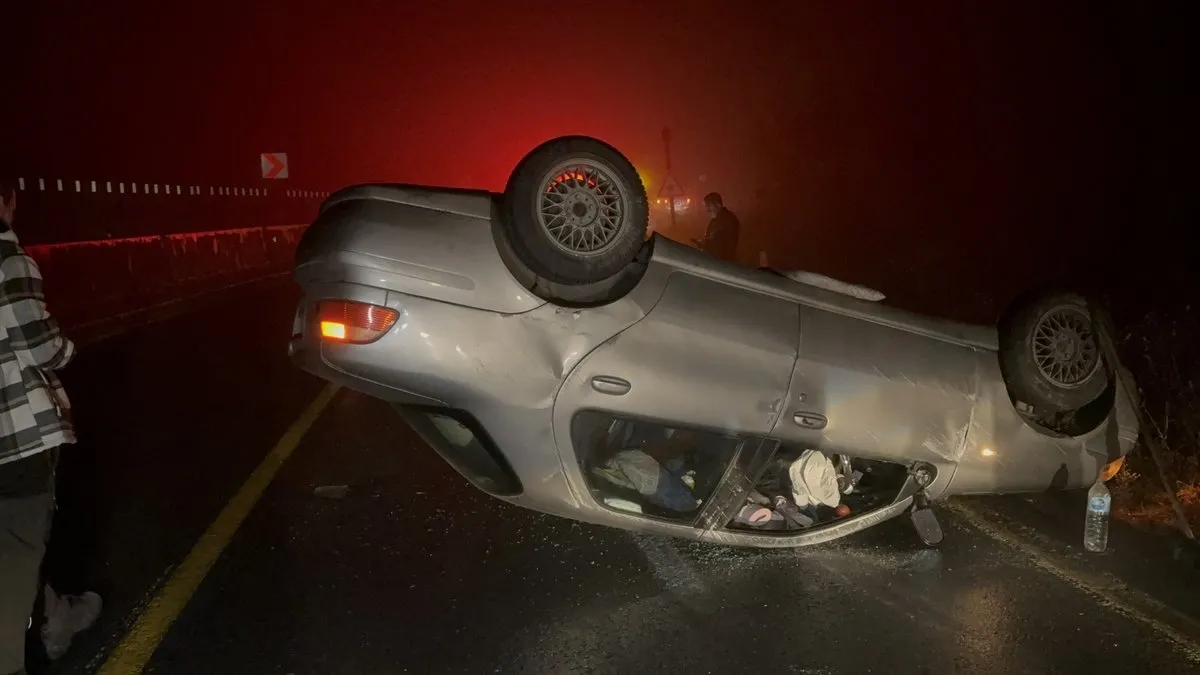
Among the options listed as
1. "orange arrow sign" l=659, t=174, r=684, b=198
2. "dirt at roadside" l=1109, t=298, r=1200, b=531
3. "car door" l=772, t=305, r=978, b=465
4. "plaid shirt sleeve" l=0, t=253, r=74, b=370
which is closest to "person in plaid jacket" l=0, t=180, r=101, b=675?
Result: "plaid shirt sleeve" l=0, t=253, r=74, b=370

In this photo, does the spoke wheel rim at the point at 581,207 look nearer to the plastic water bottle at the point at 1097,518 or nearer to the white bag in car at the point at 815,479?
the white bag in car at the point at 815,479

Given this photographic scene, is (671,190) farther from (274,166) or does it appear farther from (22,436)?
(22,436)

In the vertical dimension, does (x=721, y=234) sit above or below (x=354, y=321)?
below

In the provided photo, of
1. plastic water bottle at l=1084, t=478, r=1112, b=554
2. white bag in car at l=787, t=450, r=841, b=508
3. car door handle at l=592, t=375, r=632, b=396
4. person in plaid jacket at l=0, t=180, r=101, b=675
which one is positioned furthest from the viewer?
plastic water bottle at l=1084, t=478, r=1112, b=554

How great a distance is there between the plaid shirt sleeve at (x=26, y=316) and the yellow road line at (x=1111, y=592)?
4.30 meters

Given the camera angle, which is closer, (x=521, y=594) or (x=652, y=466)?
(x=521, y=594)

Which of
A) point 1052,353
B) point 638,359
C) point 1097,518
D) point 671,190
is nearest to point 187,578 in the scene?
point 638,359

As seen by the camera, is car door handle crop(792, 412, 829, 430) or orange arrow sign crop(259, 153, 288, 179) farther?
orange arrow sign crop(259, 153, 288, 179)

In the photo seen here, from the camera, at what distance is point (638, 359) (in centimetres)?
387

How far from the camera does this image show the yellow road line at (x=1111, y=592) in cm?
387

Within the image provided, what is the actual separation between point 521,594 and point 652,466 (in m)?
0.80

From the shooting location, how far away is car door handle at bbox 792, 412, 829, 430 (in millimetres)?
4078

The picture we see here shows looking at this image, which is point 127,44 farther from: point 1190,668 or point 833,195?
point 1190,668

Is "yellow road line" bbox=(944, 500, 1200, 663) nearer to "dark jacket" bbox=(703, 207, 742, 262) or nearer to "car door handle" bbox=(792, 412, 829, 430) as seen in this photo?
"car door handle" bbox=(792, 412, 829, 430)
